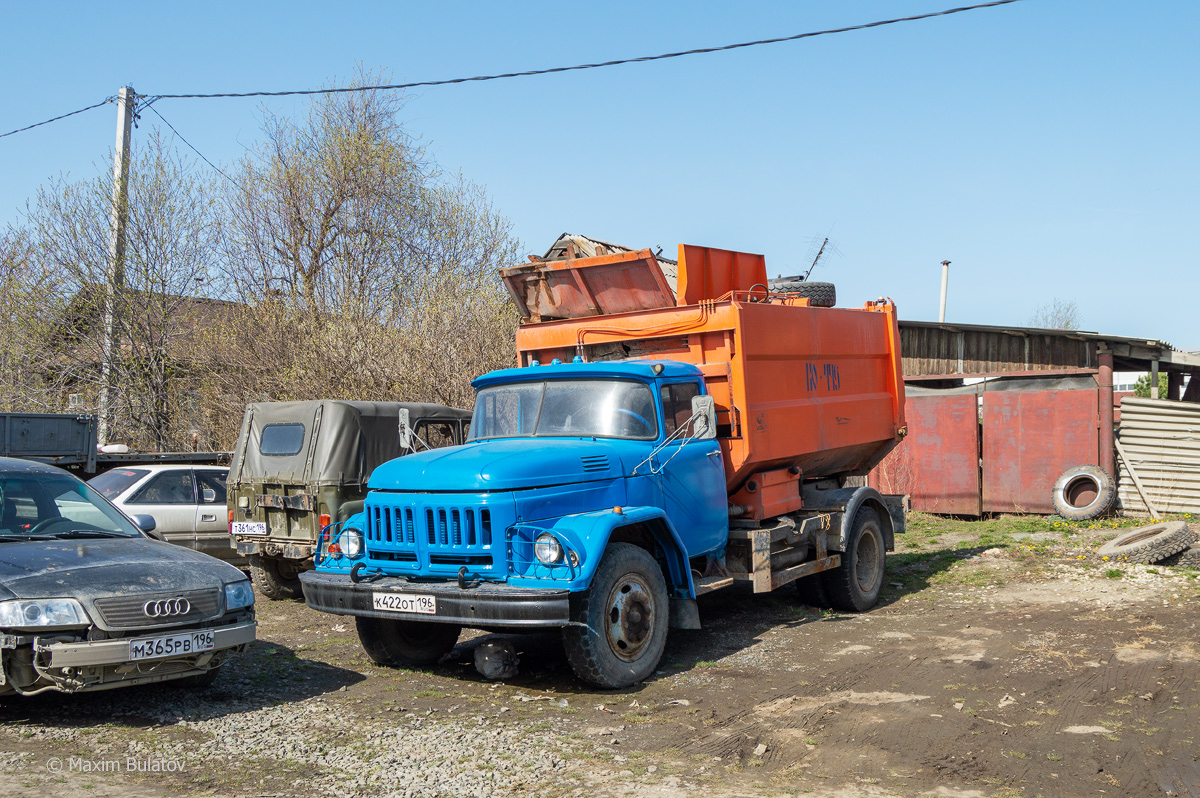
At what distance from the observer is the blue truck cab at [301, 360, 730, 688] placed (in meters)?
5.90

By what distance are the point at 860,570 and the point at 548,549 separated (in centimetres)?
464

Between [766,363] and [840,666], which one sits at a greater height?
[766,363]

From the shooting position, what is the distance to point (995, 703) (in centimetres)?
580

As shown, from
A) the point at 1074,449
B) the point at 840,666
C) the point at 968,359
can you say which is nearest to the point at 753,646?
the point at 840,666

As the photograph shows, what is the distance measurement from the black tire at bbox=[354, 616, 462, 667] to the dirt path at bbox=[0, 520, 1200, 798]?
132 mm

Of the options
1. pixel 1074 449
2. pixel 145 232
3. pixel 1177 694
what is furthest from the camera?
pixel 145 232

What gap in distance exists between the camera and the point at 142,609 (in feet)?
17.6

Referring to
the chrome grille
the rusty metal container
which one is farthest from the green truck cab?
the chrome grille

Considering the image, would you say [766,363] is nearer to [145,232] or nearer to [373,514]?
[373,514]

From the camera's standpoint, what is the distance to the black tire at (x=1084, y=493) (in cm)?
1456

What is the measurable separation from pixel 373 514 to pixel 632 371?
2.24 meters

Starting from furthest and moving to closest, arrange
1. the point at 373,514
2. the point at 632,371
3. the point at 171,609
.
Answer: the point at 632,371 < the point at 373,514 < the point at 171,609

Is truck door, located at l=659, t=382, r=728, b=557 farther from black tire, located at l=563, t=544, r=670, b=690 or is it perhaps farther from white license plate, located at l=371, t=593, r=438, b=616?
white license plate, located at l=371, t=593, r=438, b=616

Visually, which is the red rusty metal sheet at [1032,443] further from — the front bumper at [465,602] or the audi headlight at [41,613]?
the audi headlight at [41,613]
